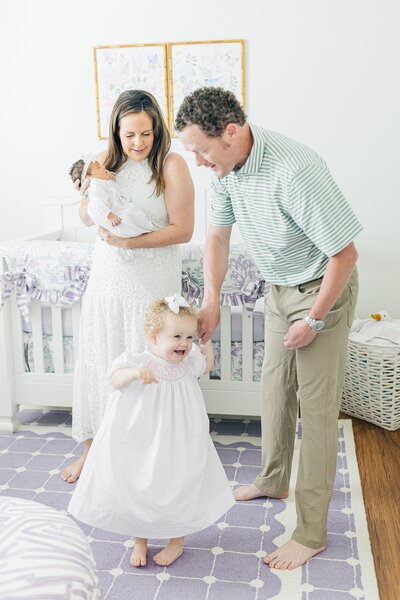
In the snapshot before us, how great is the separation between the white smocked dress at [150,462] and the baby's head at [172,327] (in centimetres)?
5

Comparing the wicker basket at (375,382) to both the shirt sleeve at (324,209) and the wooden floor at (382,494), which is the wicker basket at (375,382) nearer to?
the wooden floor at (382,494)

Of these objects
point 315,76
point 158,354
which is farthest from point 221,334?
point 315,76

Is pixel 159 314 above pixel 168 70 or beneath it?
beneath

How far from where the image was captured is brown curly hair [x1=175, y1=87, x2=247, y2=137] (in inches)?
61.7

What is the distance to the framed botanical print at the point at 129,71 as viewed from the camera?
3.33 m

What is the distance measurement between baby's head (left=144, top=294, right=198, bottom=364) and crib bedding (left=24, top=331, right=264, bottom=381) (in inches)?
31.5

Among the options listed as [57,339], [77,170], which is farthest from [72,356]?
[77,170]

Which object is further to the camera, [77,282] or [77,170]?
[77,282]

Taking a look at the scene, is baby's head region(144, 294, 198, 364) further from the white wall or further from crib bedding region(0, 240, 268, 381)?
the white wall

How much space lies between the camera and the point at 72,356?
266 cm

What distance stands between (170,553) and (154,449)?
315mm

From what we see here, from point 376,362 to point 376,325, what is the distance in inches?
11.1

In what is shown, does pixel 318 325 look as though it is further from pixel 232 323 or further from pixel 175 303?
pixel 232 323

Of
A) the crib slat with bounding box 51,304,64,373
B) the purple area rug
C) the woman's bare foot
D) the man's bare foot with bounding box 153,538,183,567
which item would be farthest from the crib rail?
the man's bare foot with bounding box 153,538,183,567
